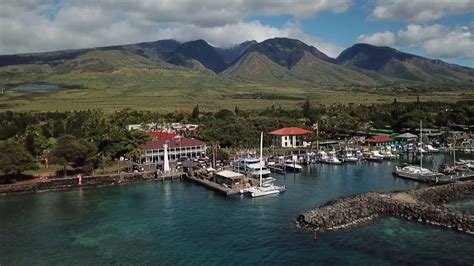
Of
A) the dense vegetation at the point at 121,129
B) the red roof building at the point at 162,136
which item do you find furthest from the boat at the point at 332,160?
the red roof building at the point at 162,136

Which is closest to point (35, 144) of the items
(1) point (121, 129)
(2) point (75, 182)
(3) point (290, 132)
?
(1) point (121, 129)

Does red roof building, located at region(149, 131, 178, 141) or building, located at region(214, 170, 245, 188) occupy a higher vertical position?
red roof building, located at region(149, 131, 178, 141)

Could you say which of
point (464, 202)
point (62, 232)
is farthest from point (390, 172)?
point (62, 232)

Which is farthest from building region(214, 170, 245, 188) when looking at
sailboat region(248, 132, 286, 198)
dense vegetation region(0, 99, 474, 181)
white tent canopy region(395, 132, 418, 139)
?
white tent canopy region(395, 132, 418, 139)

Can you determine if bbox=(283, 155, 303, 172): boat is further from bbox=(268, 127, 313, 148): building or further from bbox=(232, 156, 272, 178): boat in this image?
bbox=(268, 127, 313, 148): building

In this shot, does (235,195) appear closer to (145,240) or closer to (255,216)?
(255,216)

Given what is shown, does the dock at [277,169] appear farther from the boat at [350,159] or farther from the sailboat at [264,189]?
the boat at [350,159]
